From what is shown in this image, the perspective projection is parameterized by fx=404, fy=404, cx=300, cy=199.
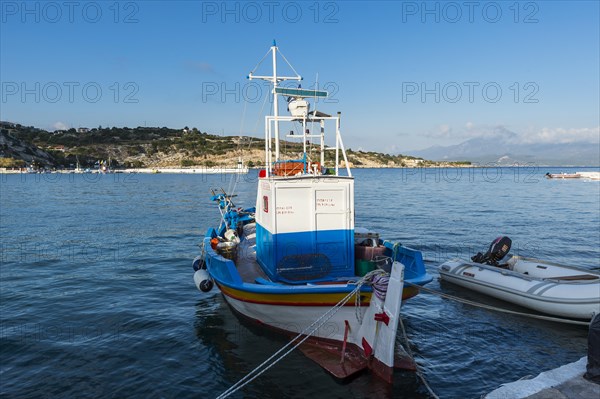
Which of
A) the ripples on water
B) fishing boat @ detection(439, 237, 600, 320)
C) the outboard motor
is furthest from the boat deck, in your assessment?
the outboard motor

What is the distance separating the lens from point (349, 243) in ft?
35.8

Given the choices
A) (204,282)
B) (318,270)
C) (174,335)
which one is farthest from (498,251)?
(174,335)

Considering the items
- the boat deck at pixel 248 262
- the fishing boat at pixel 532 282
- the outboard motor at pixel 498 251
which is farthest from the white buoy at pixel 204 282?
the outboard motor at pixel 498 251

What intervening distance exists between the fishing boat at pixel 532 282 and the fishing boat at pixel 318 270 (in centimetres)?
539

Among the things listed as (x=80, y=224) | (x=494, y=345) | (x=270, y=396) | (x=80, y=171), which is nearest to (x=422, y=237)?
(x=494, y=345)

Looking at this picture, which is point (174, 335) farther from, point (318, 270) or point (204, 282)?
point (318, 270)

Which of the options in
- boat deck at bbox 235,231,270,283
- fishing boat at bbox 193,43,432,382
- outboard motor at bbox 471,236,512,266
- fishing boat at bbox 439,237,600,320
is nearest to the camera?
fishing boat at bbox 193,43,432,382

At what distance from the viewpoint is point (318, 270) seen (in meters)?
10.7

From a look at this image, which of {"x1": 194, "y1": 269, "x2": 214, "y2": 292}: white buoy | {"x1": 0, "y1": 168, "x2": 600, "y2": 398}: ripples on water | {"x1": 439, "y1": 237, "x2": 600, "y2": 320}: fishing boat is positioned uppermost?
{"x1": 194, "y1": 269, "x2": 214, "y2": 292}: white buoy

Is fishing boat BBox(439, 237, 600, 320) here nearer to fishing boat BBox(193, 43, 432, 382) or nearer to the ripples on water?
the ripples on water

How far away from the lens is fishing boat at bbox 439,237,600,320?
498 inches

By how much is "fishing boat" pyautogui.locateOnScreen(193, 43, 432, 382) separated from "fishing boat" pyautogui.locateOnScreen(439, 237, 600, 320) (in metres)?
5.39

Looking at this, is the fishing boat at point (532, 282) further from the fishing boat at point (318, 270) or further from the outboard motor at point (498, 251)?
the fishing boat at point (318, 270)

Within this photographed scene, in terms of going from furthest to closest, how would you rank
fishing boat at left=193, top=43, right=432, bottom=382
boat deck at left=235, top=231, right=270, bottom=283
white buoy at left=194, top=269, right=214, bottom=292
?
white buoy at left=194, top=269, right=214, bottom=292 < boat deck at left=235, top=231, right=270, bottom=283 < fishing boat at left=193, top=43, right=432, bottom=382
